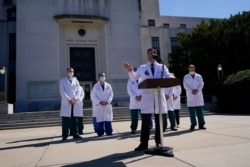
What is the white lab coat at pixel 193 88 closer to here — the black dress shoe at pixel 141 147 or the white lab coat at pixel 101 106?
the white lab coat at pixel 101 106

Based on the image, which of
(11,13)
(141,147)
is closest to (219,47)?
(141,147)

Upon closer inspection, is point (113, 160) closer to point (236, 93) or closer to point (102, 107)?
point (102, 107)

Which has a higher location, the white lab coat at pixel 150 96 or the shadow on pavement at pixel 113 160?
the white lab coat at pixel 150 96

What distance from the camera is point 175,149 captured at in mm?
5281

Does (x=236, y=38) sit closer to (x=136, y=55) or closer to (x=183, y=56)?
(x=183, y=56)

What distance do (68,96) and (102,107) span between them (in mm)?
1256

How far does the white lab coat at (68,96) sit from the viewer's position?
8.19m

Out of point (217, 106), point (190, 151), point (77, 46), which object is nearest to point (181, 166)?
point (190, 151)

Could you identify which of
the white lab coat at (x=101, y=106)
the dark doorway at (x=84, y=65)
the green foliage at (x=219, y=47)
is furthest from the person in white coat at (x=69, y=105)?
the green foliage at (x=219, y=47)

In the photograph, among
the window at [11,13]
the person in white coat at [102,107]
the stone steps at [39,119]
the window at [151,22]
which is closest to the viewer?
the person in white coat at [102,107]

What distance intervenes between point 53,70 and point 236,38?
64.6 feet

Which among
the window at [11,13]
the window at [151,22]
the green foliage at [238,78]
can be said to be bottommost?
the green foliage at [238,78]

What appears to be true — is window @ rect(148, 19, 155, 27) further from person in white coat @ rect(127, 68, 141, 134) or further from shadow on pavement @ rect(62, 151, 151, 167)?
shadow on pavement @ rect(62, 151, 151, 167)

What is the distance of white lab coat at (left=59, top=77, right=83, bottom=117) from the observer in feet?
26.9
